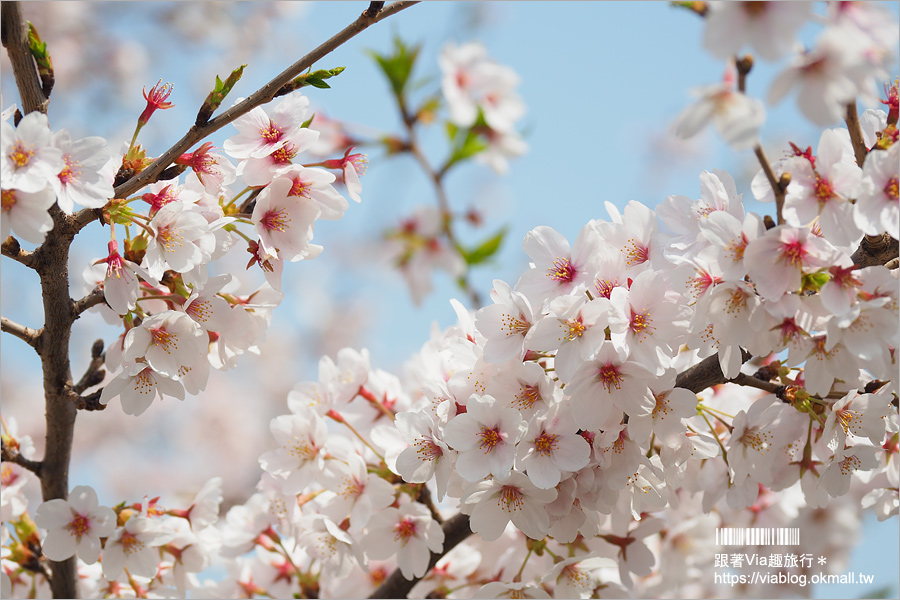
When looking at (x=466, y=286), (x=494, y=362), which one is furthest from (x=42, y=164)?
(x=466, y=286)

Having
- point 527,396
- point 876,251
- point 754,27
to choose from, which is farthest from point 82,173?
point 876,251

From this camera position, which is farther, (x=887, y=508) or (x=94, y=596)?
(x=94, y=596)

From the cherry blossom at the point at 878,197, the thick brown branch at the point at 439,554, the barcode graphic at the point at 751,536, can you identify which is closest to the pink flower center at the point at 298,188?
the thick brown branch at the point at 439,554

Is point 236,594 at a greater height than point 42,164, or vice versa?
point 42,164

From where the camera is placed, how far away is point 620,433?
1.47 meters

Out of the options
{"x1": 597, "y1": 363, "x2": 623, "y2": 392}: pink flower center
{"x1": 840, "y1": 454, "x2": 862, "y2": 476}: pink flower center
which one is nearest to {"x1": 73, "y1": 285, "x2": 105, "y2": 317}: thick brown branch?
{"x1": 597, "y1": 363, "x2": 623, "y2": 392}: pink flower center

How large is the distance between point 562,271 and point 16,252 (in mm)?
1126

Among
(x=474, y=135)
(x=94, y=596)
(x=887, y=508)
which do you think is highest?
(x=474, y=135)

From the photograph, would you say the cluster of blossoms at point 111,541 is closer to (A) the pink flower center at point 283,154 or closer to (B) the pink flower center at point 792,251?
(A) the pink flower center at point 283,154

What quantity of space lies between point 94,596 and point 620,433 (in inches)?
61.2

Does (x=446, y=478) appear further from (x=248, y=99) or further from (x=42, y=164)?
(x=42, y=164)

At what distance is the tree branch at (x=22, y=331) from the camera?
4.91 feet

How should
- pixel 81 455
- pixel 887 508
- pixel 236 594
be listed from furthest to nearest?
pixel 81 455, pixel 236 594, pixel 887 508

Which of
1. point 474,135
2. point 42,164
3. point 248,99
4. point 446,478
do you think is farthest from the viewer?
point 474,135
